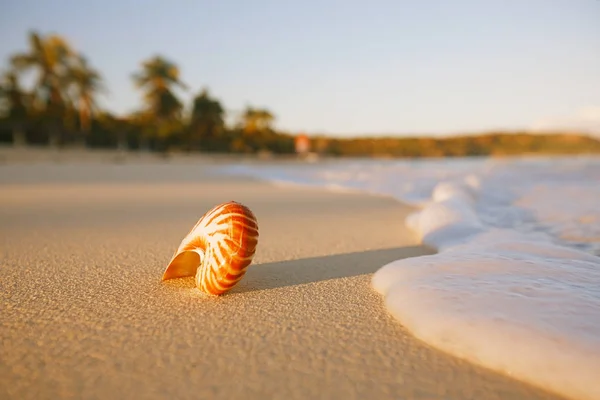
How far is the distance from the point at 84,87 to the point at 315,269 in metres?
36.5

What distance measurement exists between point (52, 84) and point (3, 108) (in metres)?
3.89

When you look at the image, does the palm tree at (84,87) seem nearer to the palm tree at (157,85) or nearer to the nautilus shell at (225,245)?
the palm tree at (157,85)

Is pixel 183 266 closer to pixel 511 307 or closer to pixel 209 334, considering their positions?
pixel 209 334

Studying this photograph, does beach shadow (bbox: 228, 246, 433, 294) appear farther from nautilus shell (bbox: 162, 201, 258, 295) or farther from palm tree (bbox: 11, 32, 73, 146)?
palm tree (bbox: 11, 32, 73, 146)

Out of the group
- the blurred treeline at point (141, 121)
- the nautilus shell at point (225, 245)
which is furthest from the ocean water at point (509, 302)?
the blurred treeline at point (141, 121)

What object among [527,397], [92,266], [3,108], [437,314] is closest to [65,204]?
[92,266]

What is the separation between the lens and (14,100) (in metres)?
29.7

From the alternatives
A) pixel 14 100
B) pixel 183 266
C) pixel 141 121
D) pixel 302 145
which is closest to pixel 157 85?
pixel 141 121

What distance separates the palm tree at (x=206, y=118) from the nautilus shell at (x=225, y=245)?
4398 centimetres

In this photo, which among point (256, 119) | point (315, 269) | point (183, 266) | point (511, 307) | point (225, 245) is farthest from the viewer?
point (256, 119)

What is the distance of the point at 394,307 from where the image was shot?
4.91 ft

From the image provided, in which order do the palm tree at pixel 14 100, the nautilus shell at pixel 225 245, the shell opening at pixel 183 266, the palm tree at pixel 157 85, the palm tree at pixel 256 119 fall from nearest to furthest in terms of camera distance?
the nautilus shell at pixel 225 245 < the shell opening at pixel 183 266 < the palm tree at pixel 14 100 < the palm tree at pixel 157 85 < the palm tree at pixel 256 119

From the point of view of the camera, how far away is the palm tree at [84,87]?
1257 inches

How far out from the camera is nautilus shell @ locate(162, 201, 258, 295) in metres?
1.49
